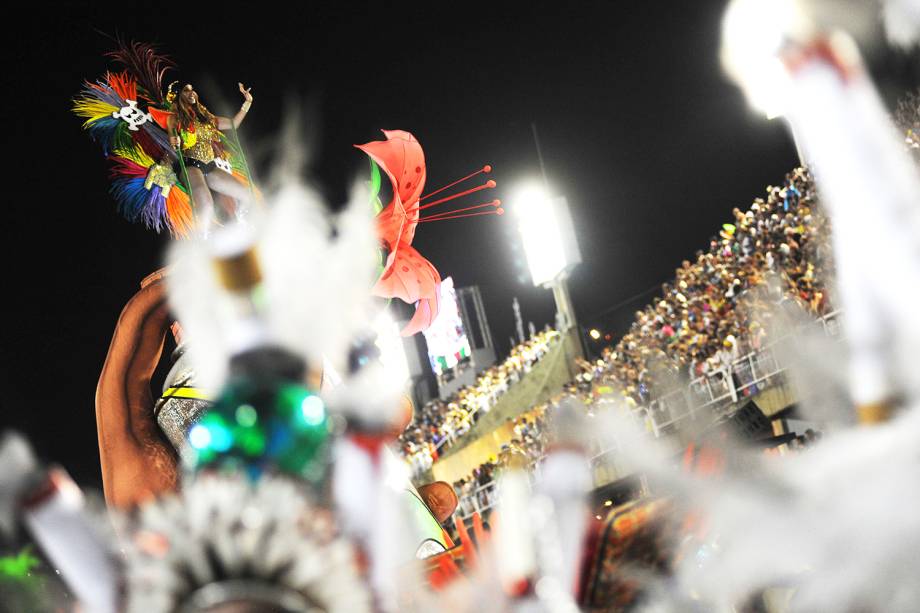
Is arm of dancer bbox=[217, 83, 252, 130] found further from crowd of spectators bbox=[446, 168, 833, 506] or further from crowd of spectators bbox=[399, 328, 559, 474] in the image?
crowd of spectators bbox=[399, 328, 559, 474]

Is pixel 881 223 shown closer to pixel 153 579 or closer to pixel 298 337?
pixel 298 337

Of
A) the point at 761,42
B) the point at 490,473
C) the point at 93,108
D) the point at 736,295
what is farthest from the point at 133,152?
the point at 490,473

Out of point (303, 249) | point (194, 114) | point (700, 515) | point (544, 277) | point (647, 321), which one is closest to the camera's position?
point (700, 515)

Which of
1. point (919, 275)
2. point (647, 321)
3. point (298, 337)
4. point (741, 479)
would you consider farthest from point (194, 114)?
point (647, 321)

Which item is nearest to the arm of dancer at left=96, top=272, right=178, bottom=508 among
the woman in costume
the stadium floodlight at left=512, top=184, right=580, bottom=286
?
the woman in costume

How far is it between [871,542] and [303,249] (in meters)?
2.47

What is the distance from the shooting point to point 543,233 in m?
28.0

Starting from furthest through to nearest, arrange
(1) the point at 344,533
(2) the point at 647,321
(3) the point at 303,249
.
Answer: (2) the point at 647,321 < (3) the point at 303,249 < (1) the point at 344,533

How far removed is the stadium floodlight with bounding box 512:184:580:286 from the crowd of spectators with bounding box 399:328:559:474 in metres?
2.62

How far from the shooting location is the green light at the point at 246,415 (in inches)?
130

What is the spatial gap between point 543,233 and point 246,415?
25.0m

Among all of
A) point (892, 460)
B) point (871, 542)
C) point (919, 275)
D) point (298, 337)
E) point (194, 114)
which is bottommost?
point (871, 542)

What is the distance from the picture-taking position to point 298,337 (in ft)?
12.0

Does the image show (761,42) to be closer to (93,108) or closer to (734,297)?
(93,108)
